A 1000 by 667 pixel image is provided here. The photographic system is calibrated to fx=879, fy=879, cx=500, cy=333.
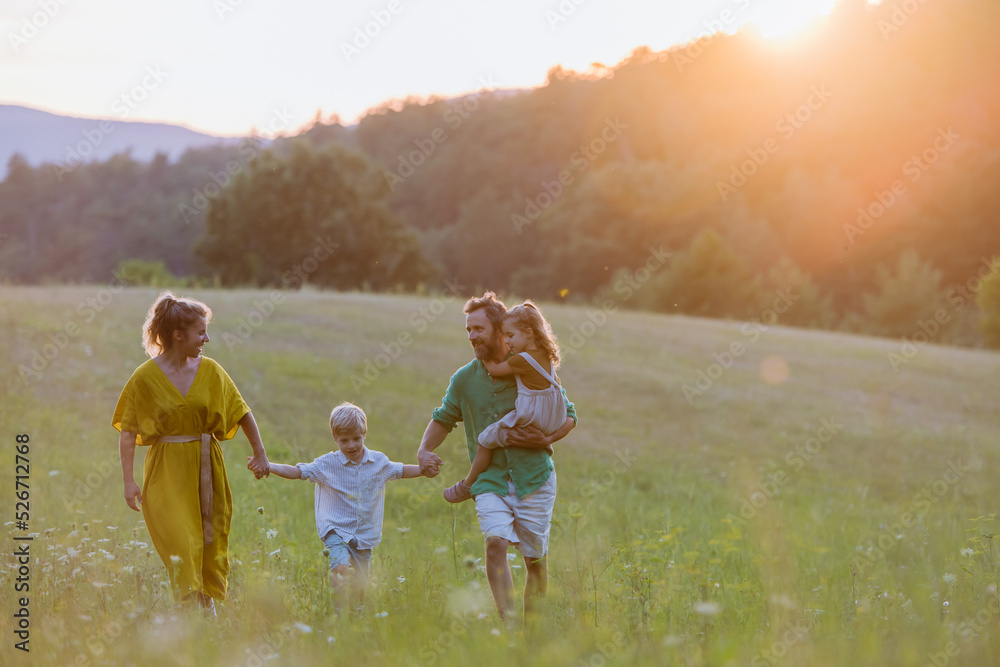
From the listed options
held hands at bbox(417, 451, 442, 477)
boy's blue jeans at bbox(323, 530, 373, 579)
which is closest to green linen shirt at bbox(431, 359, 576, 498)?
held hands at bbox(417, 451, 442, 477)

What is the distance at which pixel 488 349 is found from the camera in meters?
5.59

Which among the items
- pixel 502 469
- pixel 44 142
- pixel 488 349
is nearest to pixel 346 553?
pixel 502 469

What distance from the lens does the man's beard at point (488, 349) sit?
557 cm

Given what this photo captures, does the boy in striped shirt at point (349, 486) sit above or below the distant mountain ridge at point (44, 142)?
below

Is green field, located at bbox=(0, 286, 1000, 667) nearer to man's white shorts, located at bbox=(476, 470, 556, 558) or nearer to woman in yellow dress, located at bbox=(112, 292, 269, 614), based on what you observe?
man's white shorts, located at bbox=(476, 470, 556, 558)

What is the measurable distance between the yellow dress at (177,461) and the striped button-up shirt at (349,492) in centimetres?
64

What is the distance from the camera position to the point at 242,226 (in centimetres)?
4969

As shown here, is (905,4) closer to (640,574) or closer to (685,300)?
(685,300)

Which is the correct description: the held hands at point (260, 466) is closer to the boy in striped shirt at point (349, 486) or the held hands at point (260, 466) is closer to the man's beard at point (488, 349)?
the boy in striped shirt at point (349, 486)

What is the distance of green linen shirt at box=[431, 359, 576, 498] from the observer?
5.46 m

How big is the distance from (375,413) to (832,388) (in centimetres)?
1216

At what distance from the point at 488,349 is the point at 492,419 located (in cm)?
45

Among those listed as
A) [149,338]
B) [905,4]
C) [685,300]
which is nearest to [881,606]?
[149,338]

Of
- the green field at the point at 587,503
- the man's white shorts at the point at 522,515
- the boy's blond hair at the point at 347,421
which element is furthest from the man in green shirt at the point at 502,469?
the boy's blond hair at the point at 347,421
